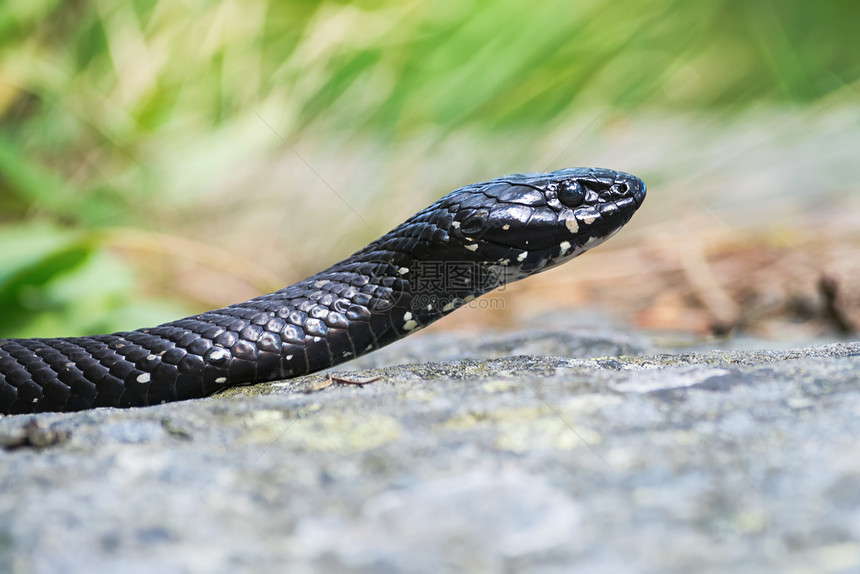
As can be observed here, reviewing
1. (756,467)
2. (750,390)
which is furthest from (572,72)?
(756,467)

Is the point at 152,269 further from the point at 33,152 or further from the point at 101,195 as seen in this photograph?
the point at 33,152

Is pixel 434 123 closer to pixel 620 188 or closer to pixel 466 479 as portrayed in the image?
pixel 620 188

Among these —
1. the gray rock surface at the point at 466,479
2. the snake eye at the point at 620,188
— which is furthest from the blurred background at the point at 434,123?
the gray rock surface at the point at 466,479

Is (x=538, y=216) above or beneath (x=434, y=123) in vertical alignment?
beneath

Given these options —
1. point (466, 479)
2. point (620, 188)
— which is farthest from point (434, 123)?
point (466, 479)

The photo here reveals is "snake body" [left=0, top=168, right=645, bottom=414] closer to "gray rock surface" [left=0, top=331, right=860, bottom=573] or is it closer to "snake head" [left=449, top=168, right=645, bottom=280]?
"snake head" [left=449, top=168, right=645, bottom=280]

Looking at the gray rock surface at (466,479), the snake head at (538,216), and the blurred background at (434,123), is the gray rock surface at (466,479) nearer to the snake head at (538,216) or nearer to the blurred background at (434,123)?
the snake head at (538,216)
